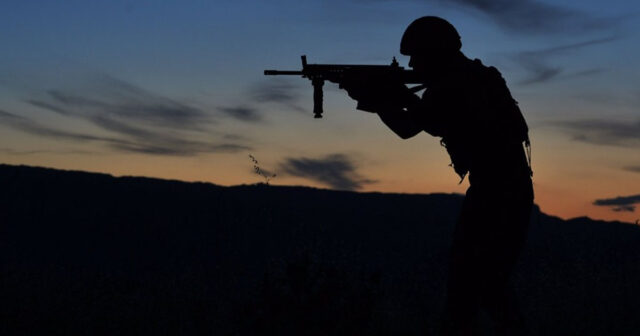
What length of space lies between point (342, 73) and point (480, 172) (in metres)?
2.05

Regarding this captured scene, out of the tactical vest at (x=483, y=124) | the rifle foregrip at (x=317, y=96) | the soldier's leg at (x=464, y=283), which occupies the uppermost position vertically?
the rifle foregrip at (x=317, y=96)

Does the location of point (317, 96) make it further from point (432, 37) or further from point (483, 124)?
point (483, 124)

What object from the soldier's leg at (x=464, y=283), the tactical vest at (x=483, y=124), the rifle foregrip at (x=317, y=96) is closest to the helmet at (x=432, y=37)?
the tactical vest at (x=483, y=124)

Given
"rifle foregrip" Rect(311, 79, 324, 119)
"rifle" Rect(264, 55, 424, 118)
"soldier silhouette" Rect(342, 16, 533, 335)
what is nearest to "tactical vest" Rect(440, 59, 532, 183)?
"soldier silhouette" Rect(342, 16, 533, 335)

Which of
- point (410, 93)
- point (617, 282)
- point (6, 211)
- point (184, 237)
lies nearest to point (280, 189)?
point (184, 237)

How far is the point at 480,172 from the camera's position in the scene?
14.4ft

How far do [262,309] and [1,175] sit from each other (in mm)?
26640

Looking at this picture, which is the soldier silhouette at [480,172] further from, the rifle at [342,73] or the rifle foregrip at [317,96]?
the rifle foregrip at [317,96]

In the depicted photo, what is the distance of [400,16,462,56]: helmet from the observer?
4605mm

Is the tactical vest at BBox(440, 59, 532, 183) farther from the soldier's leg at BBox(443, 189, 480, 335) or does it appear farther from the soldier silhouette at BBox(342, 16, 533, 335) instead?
the soldier's leg at BBox(443, 189, 480, 335)

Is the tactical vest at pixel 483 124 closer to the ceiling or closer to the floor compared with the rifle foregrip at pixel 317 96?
closer to the floor

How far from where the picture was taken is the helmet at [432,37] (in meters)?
4.61

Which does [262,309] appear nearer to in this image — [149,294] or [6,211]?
[149,294]

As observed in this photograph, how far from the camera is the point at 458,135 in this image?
14.5ft
